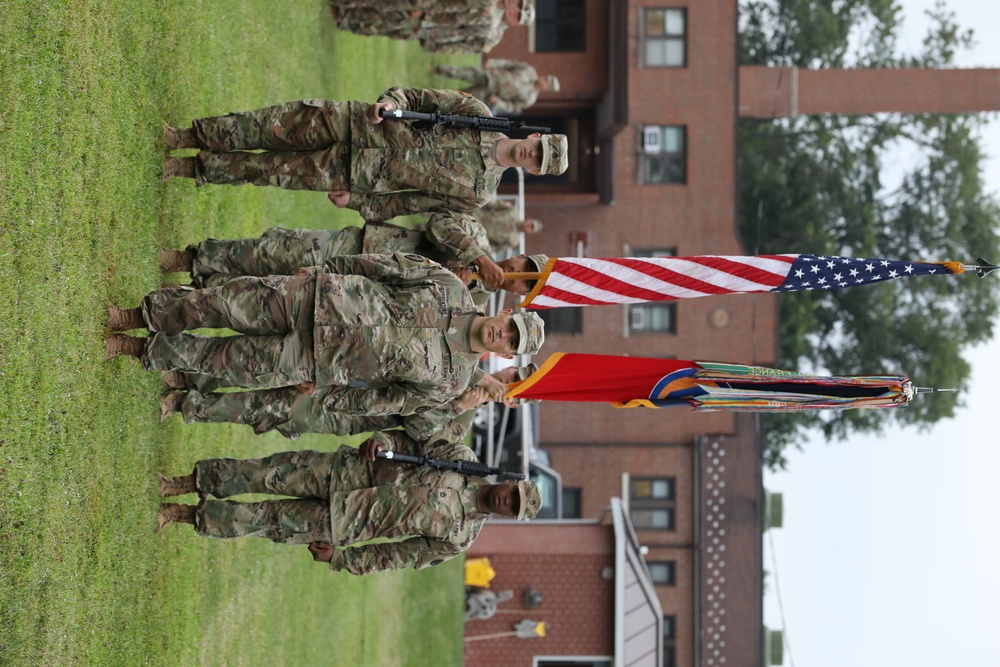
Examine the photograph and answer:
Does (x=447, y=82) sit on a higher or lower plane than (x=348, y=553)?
higher

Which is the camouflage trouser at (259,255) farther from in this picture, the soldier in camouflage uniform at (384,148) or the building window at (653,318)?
the building window at (653,318)

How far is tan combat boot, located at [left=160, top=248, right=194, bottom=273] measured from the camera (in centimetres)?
884

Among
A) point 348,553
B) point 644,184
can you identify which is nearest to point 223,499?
point 348,553

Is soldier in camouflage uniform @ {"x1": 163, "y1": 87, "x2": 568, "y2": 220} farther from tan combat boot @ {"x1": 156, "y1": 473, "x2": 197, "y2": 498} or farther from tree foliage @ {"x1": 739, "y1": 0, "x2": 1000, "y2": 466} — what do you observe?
tree foliage @ {"x1": 739, "y1": 0, "x2": 1000, "y2": 466}

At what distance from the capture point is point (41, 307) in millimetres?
6770

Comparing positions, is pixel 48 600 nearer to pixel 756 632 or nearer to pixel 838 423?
pixel 756 632

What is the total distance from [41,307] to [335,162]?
2.92 metres

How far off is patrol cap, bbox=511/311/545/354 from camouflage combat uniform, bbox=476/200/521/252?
10.7 meters

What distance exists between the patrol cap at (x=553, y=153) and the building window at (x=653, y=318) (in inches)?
725

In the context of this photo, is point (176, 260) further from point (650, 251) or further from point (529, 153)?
point (650, 251)

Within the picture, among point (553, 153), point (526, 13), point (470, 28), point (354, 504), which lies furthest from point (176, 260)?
point (526, 13)

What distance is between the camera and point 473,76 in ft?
71.3

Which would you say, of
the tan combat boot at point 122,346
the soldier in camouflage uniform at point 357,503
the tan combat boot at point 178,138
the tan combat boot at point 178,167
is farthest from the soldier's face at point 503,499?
the tan combat boot at point 178,138

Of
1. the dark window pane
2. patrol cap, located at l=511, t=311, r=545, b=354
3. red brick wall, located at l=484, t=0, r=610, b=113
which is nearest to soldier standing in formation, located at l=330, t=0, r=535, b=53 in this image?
red brick wall, located at l=484, t=0, r=610, b=113
